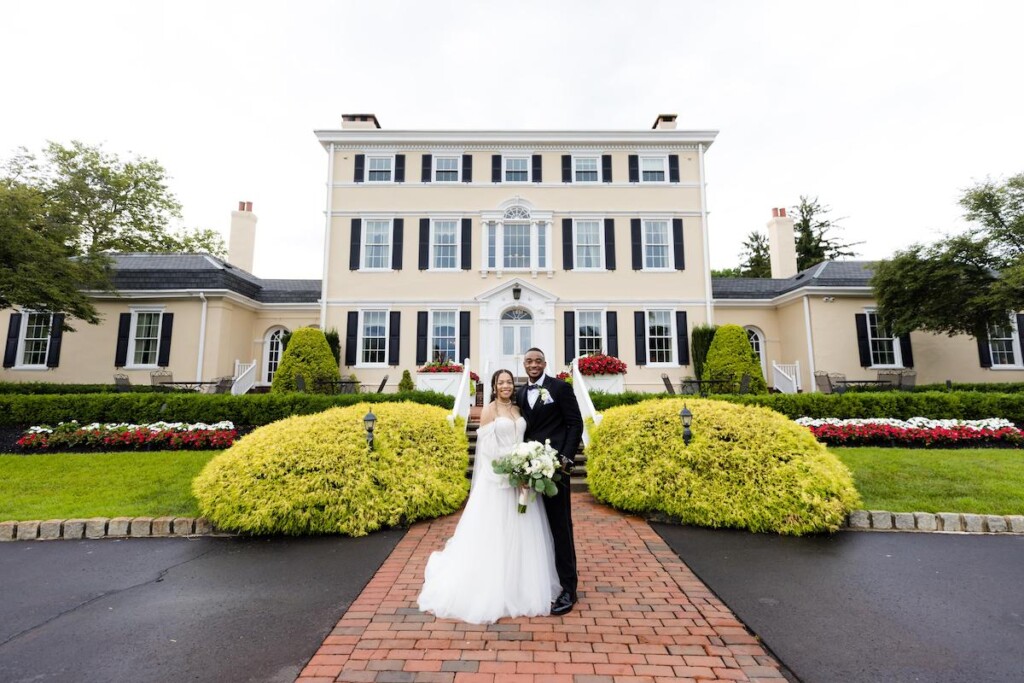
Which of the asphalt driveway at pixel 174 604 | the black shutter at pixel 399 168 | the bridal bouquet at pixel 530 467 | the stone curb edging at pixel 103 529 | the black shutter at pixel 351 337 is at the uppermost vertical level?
the black shutter at pixel 399 168

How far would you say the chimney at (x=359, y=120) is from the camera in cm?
1717

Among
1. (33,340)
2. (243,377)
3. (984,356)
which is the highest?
(33,340)

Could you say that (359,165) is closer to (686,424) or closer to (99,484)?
(99,484)

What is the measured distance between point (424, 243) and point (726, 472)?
1332 centimetres

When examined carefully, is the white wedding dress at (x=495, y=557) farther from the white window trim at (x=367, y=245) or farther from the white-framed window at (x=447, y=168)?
the white-framed window at (x=447, y=168)

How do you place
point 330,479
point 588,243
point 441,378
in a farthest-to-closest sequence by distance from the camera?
1. point 588,243
2. point 441,378
3. point 330,479

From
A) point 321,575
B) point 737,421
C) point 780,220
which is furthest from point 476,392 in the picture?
point 780,220

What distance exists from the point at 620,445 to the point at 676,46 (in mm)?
7281

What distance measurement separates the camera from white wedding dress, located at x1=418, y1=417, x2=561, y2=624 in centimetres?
332

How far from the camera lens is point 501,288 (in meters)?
15.8

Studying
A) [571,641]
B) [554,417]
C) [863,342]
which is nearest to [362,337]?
[554,417]

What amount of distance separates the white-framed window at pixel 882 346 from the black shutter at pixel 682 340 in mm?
6327

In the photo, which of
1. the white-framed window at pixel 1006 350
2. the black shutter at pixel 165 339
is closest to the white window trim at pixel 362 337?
the black shutter at pixel 165 339

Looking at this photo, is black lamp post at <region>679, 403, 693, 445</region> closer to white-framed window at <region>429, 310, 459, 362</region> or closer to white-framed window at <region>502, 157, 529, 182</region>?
white-framed window at <region>429, 310, 459, 362</region>
